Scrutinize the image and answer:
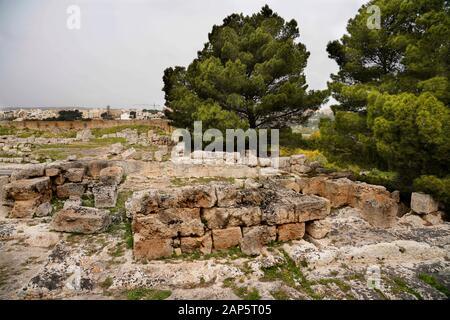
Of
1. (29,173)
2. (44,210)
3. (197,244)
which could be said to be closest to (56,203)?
(44,210)

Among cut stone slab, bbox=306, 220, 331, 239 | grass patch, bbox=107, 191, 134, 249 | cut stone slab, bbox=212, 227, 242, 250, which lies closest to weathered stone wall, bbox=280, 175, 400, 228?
cut stone slab, bbox=306, 220, 331, 239

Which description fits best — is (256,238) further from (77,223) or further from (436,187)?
(436,187)

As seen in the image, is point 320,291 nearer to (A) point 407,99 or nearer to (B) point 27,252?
(B) point 27,252

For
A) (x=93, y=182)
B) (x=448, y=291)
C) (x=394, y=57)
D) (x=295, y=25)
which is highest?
(x=295, y=25)

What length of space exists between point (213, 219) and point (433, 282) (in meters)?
3.80

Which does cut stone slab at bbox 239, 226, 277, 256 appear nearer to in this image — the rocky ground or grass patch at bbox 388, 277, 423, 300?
the rocky ground

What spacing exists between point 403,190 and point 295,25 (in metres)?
13.5

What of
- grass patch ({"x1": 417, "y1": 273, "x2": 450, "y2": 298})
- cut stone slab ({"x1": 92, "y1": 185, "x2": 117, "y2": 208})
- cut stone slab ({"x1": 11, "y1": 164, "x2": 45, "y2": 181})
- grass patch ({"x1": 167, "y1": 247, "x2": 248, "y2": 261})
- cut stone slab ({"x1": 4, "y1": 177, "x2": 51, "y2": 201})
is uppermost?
cut stone slab ({"x1": 11, "y1": 164, "x2": 45, "y2": 181})

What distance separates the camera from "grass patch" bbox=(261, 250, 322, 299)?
4.70 metres

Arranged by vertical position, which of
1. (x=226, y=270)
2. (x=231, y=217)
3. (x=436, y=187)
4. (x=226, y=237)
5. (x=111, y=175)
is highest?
(x=111, y=175)

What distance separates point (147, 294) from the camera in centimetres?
445

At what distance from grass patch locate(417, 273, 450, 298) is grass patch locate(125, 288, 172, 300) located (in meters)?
4.10
